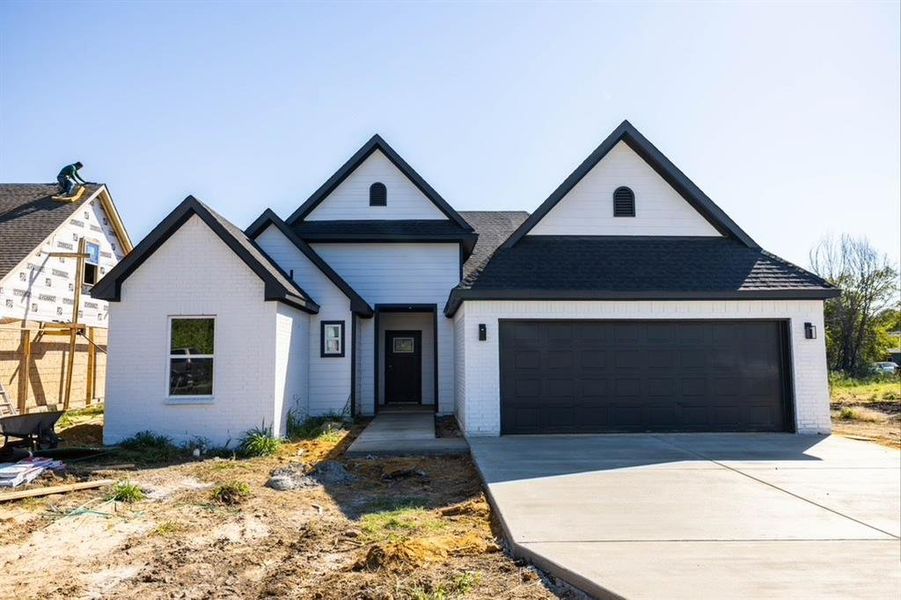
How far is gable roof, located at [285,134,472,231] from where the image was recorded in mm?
15094

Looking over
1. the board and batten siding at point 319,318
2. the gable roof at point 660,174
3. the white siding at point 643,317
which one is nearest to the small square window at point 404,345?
the board and batten siding at point 319,318

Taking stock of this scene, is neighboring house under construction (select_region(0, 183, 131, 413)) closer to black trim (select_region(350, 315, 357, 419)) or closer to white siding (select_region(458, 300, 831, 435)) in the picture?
black trim (select_region(350, 315, 357, 419))

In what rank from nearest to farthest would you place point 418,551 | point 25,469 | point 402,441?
point 418,551
point 25,469
point 402,441

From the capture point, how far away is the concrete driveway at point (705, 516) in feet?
13.7

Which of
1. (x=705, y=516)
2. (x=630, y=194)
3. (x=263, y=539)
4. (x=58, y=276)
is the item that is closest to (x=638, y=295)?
(x=630, y=194)

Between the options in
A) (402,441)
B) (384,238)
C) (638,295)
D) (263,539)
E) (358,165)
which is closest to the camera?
(263,539)

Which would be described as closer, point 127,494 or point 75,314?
point 127,494

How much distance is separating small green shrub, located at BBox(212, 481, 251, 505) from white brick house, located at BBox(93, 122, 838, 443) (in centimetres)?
310

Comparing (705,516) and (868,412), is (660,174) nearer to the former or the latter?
(705,516)

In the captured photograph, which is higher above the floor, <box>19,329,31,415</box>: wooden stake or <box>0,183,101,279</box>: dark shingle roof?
<box>0,183,101,279</box>: dark shingle roof

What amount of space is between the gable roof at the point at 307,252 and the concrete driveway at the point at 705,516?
18.0 ft

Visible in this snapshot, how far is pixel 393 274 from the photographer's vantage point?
49.3 ft

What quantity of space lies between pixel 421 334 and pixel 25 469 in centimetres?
1047

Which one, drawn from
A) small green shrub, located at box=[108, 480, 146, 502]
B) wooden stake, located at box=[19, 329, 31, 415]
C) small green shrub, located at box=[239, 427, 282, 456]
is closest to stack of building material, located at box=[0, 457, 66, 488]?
small green shrub, located at box=[108, 480, 146, 502]
